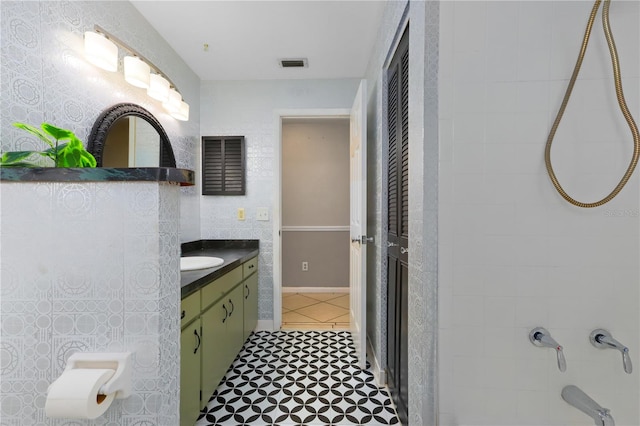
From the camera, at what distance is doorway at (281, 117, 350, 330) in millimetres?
4250

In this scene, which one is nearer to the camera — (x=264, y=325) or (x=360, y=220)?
(x=360, y=220)

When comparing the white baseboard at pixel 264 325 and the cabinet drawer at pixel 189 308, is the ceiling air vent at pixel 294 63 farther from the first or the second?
the white baseboard at pixel 264 325

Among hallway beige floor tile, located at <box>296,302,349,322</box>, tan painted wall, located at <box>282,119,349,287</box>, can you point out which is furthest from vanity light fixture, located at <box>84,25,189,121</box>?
hallway beige floor tile, located at <box>296,302,349,322</box>

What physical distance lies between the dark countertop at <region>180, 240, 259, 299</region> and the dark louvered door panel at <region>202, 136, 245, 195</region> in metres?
0.48

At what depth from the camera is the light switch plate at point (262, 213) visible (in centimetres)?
291

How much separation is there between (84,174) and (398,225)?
1347mm

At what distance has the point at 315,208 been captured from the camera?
4289mm

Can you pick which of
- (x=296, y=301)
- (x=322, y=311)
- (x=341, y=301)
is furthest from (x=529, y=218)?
(x=296, y=301)

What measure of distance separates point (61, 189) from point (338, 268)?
12.0 ft

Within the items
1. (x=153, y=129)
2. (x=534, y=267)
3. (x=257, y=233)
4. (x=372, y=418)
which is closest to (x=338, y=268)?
(x=257, y=233)

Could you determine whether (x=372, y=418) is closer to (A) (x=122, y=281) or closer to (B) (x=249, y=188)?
(A) (x=122, y=281)

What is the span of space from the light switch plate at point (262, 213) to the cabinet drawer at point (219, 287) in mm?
745

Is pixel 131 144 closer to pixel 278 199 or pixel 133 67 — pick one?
pixel 133 67

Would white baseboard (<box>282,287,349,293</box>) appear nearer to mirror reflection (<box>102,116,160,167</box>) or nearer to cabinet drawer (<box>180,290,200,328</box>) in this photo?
mirror reflection (<box>102,116,160,167</box>)
